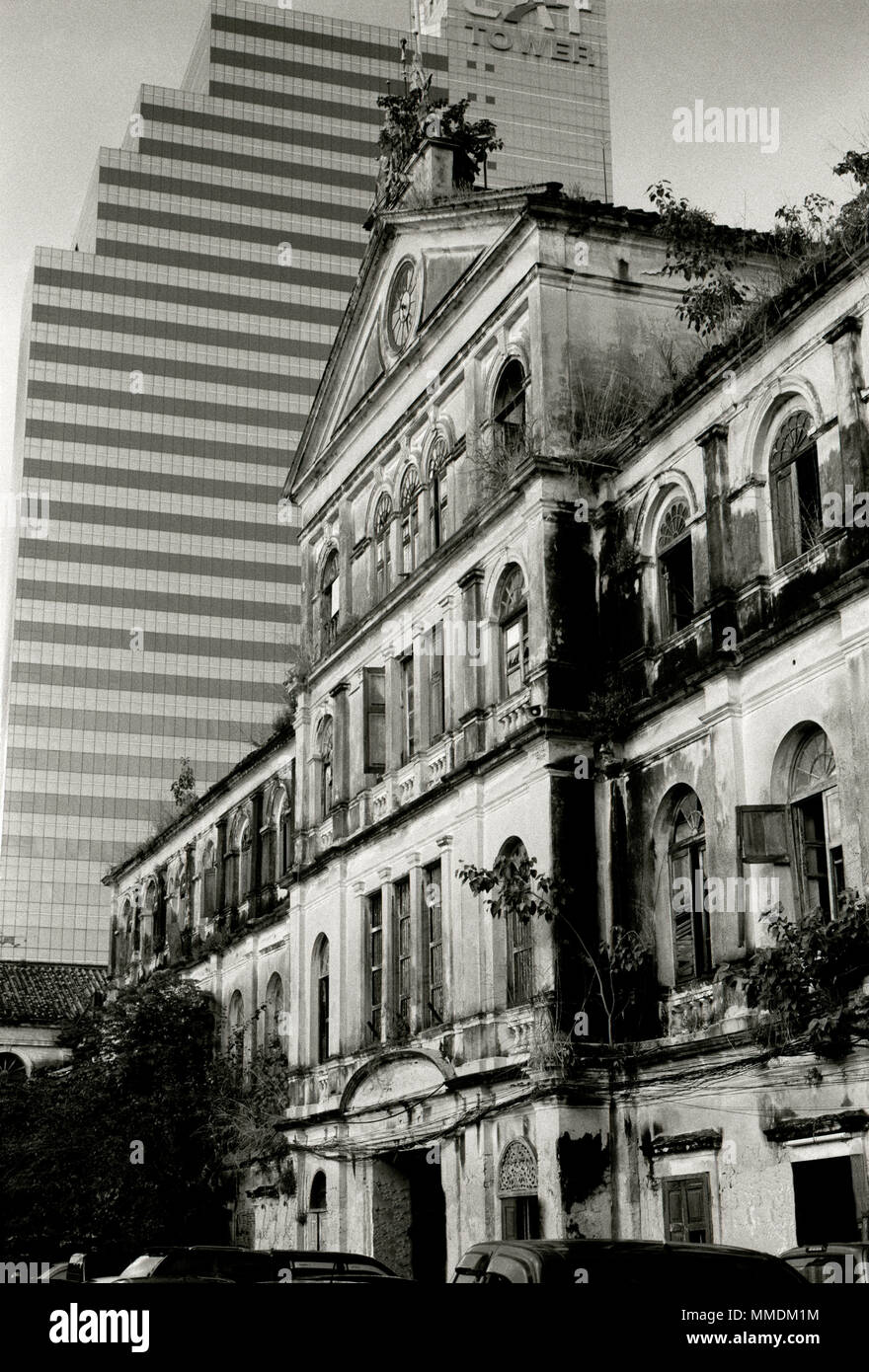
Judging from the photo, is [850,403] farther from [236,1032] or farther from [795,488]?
[236,1032]

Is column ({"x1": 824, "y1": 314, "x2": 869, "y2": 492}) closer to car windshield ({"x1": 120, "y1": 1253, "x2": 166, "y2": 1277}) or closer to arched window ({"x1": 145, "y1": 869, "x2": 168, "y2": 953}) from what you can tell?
car windshield ({"x1": 120, "y1": 1253, "x2": 166, "y2": 1277})

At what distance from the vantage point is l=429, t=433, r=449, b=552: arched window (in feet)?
88.8

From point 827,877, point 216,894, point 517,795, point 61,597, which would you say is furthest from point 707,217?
point 61,597

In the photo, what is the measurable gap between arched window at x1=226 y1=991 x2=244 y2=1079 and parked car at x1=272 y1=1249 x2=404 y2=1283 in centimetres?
1854

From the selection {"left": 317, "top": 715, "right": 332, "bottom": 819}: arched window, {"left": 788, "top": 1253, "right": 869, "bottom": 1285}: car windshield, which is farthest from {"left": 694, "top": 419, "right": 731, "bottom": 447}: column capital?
{"left": 317, "top": 715, "right": 332, "bottom": 819}: arched window

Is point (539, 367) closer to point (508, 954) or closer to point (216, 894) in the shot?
point (508, 954)

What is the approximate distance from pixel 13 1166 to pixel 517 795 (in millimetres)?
18813

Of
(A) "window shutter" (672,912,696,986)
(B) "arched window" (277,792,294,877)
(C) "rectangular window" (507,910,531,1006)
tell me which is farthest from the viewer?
(B) "arched window" (277,792,294,877)

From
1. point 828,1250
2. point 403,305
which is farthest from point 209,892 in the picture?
point 828,1250

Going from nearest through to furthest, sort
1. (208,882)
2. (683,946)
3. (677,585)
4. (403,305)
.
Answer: (683,946) < (677,585) < (403,305) < (208,882)

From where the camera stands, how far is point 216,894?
132 feet

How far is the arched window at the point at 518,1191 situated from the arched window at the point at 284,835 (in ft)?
48.7

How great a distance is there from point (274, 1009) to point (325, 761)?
6.38m

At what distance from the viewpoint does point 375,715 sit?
2827cm
